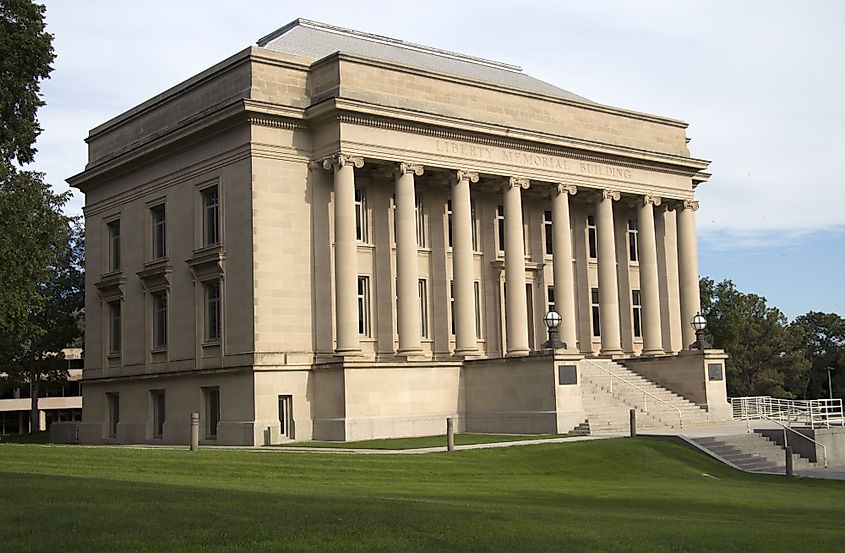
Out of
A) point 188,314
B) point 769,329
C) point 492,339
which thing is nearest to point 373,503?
point 188,314

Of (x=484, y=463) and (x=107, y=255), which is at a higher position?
(x=107, y=255)

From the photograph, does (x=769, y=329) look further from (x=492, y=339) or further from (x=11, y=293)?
(x=11, y=293)

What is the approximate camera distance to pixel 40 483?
18.1m

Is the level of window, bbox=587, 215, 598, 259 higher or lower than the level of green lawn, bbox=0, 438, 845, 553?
higher

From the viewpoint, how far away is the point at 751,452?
118 feet

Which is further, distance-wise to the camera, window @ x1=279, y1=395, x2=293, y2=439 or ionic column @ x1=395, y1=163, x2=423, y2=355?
ionic column @ x1=395, y1=163, x2=423, y2=355

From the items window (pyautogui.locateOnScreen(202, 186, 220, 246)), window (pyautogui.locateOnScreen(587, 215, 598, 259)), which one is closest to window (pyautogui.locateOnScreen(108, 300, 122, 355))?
window (pyautogui.locateOnScreen(202, 186, 220, 246))

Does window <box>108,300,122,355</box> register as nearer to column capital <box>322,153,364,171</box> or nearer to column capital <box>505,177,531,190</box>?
column capital <box>322,153,364,171</box>

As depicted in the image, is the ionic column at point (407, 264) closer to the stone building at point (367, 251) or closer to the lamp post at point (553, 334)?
the stone building at point (367, 251)

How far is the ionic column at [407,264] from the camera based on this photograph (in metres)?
43.4

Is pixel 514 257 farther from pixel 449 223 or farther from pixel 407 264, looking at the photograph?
pixel 407 264

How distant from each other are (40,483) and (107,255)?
34.5m

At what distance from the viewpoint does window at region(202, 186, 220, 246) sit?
147 ft

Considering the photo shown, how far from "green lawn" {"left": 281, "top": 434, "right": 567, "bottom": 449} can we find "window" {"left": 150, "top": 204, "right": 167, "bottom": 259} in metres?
13.1
